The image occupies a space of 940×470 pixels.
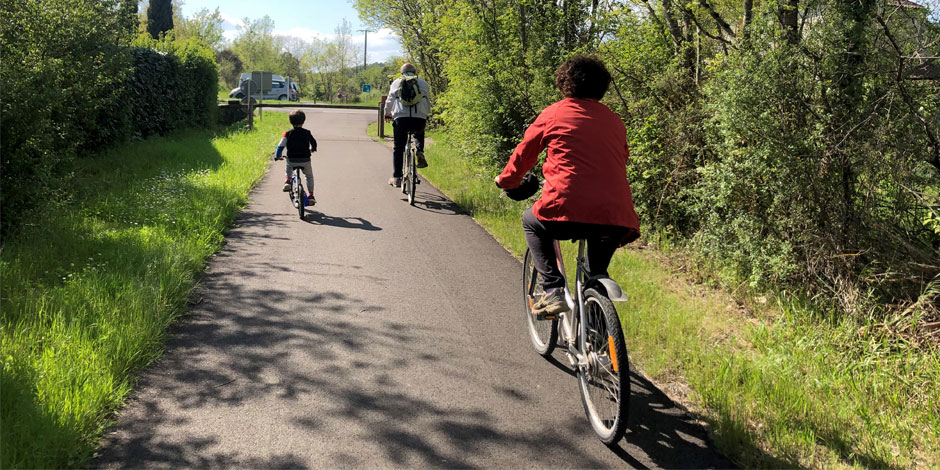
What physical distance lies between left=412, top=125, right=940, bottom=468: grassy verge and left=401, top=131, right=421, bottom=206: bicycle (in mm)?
5226

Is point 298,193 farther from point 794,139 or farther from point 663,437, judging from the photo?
point 663,437

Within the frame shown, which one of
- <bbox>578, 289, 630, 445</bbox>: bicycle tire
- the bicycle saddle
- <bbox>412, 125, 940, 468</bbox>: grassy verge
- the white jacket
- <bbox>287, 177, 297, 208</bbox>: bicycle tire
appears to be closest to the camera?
<bbox>578, 289, 630, 445</bbox>: bicycle tire

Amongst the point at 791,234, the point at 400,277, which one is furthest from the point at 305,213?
the point at 791,234

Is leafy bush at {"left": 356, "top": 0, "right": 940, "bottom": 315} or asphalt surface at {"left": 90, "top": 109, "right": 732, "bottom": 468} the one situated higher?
leafy bush at {"left": 356, "top": 0, "right": 940, "bottom": 315}

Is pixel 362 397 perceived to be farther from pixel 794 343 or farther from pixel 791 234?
pixel 791 234

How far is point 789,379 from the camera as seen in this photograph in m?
4.09

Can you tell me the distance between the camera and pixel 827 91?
5082 millimetres

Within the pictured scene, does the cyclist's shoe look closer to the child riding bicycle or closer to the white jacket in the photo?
the child riding bicycle

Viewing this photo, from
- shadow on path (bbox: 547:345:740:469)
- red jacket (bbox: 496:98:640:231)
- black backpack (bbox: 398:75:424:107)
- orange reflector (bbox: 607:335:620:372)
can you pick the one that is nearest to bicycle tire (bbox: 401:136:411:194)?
black backpack (bbox: 398:75:424:107)

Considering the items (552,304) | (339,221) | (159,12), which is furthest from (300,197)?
(159,12)

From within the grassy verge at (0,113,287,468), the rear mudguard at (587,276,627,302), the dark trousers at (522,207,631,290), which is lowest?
the grassy verge at (0,113,287,468)

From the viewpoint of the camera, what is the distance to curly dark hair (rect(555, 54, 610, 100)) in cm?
399

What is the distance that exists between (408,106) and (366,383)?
24.0 ft

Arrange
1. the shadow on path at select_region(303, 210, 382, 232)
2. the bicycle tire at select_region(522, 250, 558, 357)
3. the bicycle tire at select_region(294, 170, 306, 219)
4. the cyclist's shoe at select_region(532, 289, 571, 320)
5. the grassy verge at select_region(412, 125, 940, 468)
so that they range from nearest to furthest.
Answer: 1. the grassy verge at select_region(412, 125, 940, 468)
2. the cyclist's shoe at select_region(532, 289, 571, 320)
3. the bicycle tire at select_region(522, 250, 558, 357)
4. the shadow on path at select_region(303, 210, 382, 232)
5. the bicycle tire at select_region(294, 170, 306, 219)
